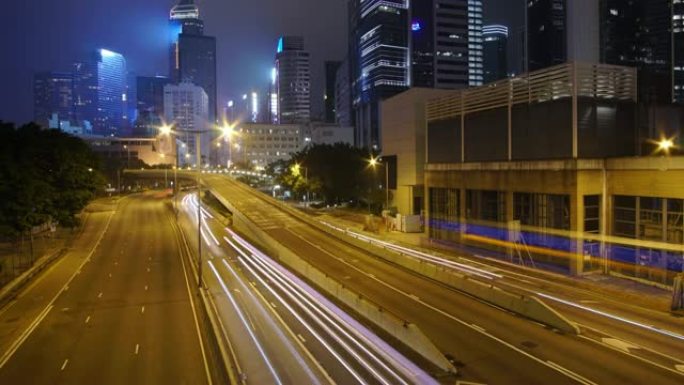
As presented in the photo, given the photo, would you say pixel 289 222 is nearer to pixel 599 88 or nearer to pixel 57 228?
pixel 57 228

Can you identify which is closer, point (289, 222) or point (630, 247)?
point (630, 247)

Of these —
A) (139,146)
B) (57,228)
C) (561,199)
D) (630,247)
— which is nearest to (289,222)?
(57,228)

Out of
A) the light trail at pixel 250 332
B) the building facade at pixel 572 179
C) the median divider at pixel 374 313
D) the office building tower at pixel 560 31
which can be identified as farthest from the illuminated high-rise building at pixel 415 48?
the light trail at pixel 250 332

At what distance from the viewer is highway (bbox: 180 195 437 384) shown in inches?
736

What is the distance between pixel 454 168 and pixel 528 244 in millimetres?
11849

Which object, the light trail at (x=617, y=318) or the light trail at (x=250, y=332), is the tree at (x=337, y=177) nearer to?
the light trail at (x=250, y=332)

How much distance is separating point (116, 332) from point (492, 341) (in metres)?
17.3

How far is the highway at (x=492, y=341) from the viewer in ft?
58.5

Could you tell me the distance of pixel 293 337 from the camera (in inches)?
915

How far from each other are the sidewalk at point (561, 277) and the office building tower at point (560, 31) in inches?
4934

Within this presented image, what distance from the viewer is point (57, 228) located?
65500 millimetres

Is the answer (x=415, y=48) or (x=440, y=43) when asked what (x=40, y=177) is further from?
(x=440, y=43)

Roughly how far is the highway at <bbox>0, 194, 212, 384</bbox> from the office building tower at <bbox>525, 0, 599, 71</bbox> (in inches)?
5842

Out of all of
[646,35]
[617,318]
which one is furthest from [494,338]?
[646,35]
